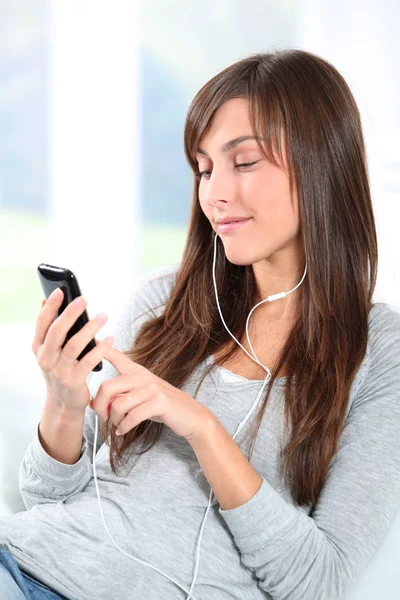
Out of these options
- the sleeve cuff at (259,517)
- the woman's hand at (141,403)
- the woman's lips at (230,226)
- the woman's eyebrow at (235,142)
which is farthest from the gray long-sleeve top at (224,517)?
the woman's eyebrow at (235,142)

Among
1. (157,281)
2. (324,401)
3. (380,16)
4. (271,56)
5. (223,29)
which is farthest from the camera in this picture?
(223,29)

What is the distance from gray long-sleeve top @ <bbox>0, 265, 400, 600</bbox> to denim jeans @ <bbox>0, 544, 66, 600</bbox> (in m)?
0.02

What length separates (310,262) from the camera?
1.48 meters

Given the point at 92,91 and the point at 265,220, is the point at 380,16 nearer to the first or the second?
the point at 92,91

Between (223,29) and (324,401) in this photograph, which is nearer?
(324,401)

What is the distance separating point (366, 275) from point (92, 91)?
2205mm

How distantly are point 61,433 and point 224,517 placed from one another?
0.32 meters

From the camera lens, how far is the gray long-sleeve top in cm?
123

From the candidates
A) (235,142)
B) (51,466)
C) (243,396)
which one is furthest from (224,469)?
(235,142)

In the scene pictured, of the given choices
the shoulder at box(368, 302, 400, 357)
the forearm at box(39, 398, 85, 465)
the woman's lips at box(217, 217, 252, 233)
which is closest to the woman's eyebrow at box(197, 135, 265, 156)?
the woman's lips at box(217, 217, 252, 233)

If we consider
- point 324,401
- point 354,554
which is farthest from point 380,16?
point 354,554

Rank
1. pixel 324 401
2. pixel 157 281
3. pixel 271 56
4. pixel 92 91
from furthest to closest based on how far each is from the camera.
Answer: pixel 92 91, pixel 157 281, pixel 271 56, pixel 324 401

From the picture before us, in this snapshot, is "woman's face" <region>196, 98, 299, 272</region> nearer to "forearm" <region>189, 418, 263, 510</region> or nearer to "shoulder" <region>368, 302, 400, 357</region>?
"shoulder" <region>368, 302, 400, 357</region>

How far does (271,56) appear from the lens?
1.49m
